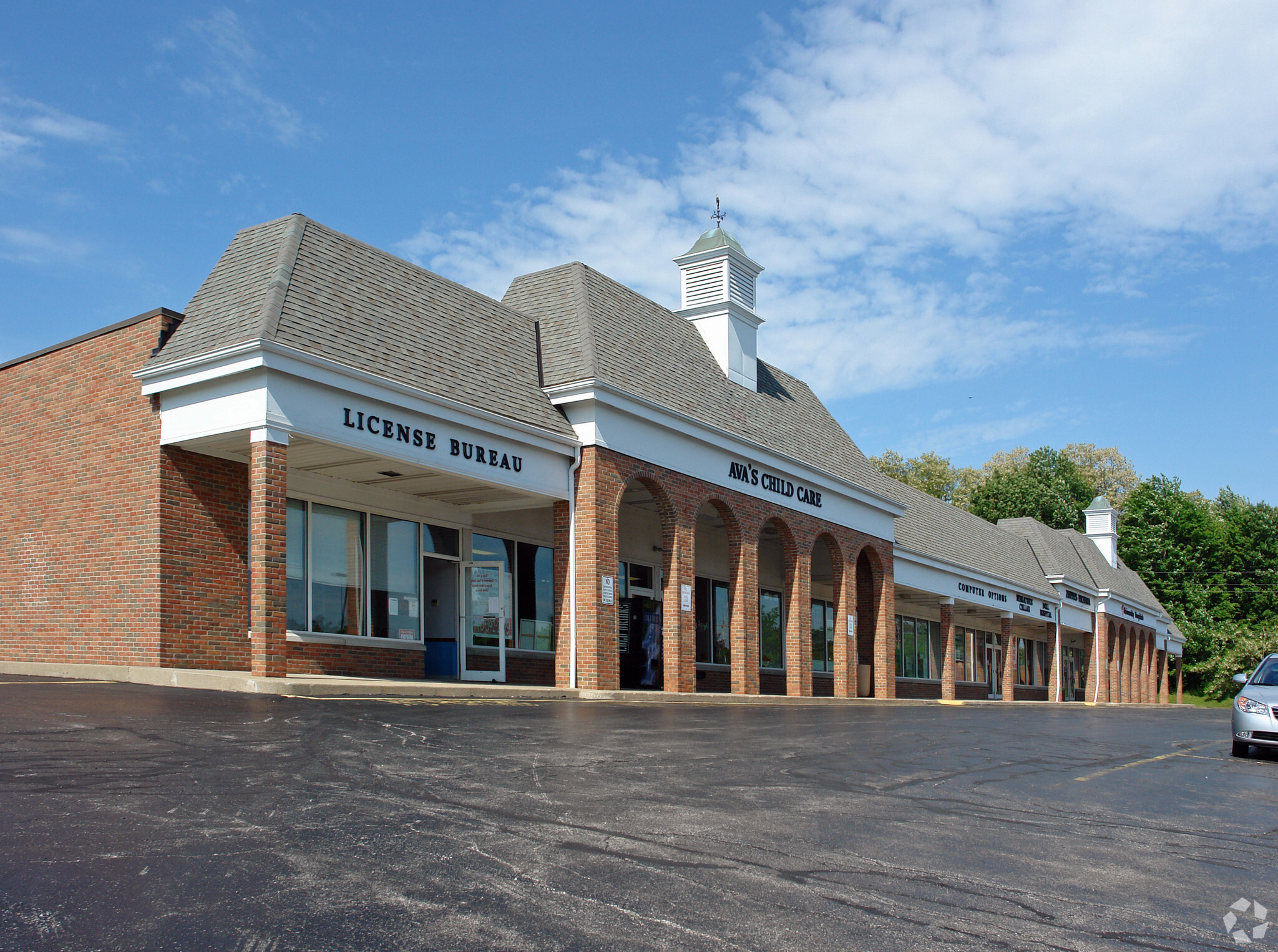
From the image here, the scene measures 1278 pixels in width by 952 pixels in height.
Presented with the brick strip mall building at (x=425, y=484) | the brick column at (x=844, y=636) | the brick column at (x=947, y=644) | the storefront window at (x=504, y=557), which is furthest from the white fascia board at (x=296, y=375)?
the brick column at (x=947, y=644)

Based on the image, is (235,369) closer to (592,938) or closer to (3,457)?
(3,457)

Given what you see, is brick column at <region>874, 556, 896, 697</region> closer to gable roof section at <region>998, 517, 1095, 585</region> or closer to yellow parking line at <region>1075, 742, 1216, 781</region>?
yellow parking line at <region>1075, 742, 1216, 781</region>

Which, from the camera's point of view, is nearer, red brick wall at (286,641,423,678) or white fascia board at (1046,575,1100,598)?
red brick wall at (286,641,423,678)

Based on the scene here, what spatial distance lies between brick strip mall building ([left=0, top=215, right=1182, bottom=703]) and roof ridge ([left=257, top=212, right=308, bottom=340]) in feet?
0.16

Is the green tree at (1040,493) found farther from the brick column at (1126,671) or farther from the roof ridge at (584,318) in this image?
the roof ridge at (584,318)

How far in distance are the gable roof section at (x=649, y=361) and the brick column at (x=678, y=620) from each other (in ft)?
8.88

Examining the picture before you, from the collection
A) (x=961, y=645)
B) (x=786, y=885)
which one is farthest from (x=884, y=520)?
(x=786, y=885)

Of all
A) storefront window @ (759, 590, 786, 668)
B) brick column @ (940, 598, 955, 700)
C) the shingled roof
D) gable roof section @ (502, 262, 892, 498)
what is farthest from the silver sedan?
the shingled roof

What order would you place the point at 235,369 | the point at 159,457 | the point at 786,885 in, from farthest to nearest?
the point at 159,457 → the point at 235,369 → the point at 786,885

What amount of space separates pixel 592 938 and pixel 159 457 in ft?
44.3

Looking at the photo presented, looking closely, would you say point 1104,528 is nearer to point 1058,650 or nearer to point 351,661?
point 1058,650

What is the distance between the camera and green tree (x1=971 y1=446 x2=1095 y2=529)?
2744 inches

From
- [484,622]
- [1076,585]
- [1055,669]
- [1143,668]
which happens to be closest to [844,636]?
[484,622]

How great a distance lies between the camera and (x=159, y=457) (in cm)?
1597
